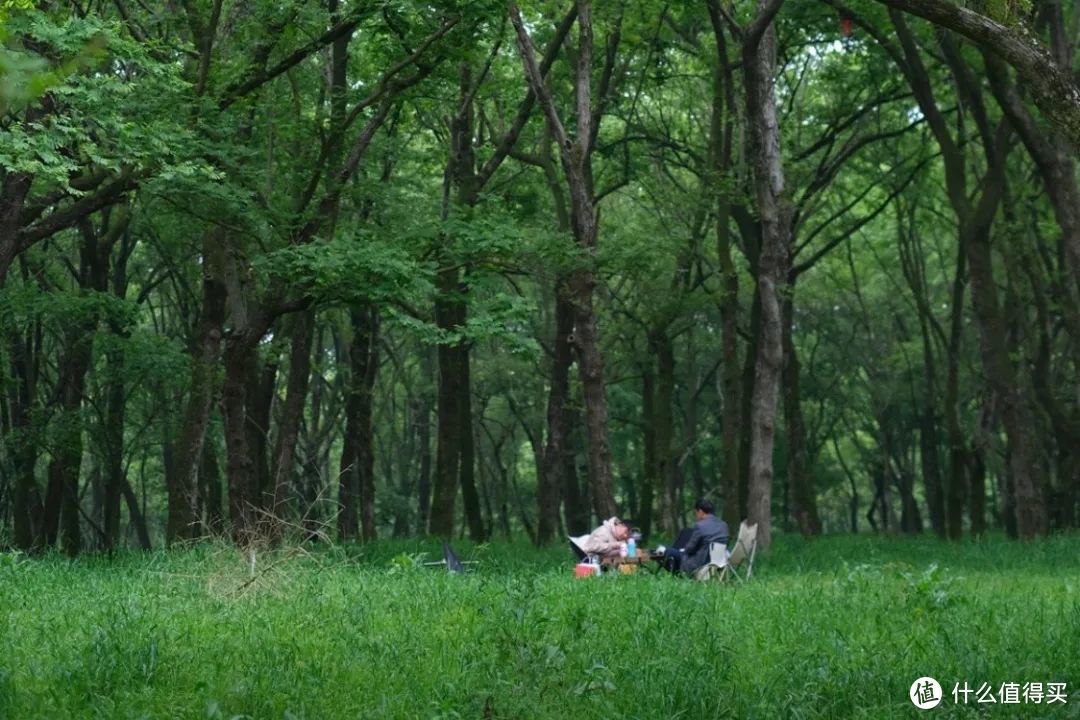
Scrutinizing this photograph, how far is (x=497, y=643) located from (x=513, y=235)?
9234 mm

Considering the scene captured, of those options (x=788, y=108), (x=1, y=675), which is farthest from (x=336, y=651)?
(x=788, y=108)

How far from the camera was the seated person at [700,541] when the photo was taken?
49.2ft

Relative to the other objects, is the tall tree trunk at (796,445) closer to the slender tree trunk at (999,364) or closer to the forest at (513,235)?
the forest at (513,235)

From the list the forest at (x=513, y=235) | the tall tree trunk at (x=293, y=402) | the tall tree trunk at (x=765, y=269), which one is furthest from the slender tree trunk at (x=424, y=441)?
the tall tree trunk at (x=765, y=269)

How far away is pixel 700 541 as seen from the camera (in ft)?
49.3

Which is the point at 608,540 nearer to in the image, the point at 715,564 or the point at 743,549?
the point at 715,564

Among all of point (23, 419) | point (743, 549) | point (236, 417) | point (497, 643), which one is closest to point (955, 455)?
point (743, 549)

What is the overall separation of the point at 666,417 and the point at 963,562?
13.4 meters

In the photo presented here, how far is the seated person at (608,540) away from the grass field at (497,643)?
7.98ft

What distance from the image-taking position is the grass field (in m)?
7.18

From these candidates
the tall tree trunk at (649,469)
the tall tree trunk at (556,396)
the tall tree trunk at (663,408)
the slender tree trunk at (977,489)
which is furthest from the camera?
the tall tree trunk at (649,469)

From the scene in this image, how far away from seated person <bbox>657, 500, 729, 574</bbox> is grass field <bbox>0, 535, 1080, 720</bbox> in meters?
2.19

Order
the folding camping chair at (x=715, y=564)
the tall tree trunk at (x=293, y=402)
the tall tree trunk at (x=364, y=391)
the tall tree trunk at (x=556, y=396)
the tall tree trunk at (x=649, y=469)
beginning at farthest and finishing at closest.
Answer: the tall tree trunk at (x=649, y=469), the tall tree trunk at (x=364, y=391), the tall tree trunk at (x=556, y=396), the tall tree trunk at (x=293, y=402), the folding camping chair at (x=715, y=564)

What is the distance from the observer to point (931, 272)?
4166cm
